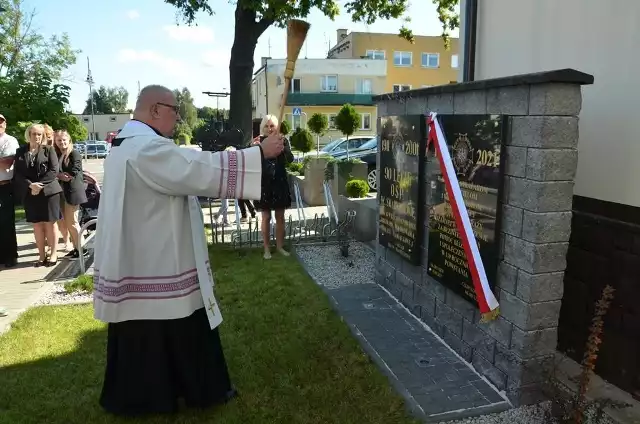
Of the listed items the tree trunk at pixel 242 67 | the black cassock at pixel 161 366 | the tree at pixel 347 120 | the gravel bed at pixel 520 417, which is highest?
the tree trunk at pixel 242 67

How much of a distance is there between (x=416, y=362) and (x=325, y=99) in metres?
40.6

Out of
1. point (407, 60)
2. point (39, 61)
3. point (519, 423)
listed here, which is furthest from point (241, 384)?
point (407, 60)

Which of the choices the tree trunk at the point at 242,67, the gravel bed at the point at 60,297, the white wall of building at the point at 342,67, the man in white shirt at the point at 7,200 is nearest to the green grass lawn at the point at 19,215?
the man in white shirt at the point at 7,200

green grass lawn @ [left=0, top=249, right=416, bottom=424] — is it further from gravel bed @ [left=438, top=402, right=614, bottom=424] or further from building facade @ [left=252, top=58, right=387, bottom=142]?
building facade @ [left=252, top=58, right=387, bottom=142]

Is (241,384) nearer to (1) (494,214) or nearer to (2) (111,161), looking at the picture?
(2) (111,161)

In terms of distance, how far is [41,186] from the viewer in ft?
21.8

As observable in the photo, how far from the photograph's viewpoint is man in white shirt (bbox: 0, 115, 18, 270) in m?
6.64

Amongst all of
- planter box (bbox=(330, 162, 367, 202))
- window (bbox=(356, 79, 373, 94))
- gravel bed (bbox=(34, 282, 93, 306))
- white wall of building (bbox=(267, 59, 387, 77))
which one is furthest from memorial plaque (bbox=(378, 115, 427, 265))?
window (bbox=(356, 79, 373, 94))

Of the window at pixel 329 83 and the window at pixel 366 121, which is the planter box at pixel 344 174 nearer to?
the window at pixel 366 121

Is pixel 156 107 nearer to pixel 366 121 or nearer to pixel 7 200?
pixel 7 200

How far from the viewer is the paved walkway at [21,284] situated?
539 centimetres

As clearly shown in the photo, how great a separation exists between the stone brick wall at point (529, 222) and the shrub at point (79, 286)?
14.1ft

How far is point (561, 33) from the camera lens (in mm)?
3951

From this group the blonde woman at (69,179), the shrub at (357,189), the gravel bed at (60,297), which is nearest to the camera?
the gravel bed at (60,297)
